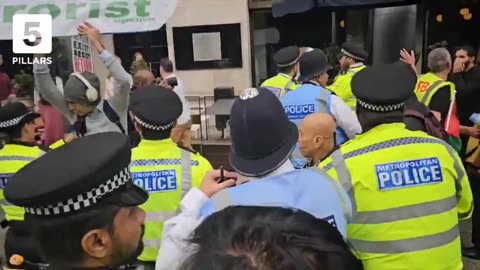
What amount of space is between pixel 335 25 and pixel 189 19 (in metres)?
2.28

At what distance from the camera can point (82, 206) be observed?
149 centimetres

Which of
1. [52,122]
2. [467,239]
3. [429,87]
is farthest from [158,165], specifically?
[467,239]

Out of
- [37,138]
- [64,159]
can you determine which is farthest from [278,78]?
[64,159]

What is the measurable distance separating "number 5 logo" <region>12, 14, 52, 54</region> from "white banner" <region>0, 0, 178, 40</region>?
4 centimetres

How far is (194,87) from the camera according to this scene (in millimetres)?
8719

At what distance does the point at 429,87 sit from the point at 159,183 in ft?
9.34

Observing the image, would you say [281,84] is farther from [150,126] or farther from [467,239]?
[150,126]

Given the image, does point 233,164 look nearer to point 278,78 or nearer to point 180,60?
point 278,78

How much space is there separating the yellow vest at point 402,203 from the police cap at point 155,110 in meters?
0.89

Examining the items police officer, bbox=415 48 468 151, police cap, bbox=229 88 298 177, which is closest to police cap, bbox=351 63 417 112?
A: police cap, bbox=229 88 298 177

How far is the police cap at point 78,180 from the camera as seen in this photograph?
146cm

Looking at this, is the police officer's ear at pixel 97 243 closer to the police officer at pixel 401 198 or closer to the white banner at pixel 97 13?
the police officer at pixel 401 198

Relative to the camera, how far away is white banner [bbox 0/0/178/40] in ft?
11.3

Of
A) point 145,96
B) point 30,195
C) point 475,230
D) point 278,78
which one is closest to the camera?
point 30,195
